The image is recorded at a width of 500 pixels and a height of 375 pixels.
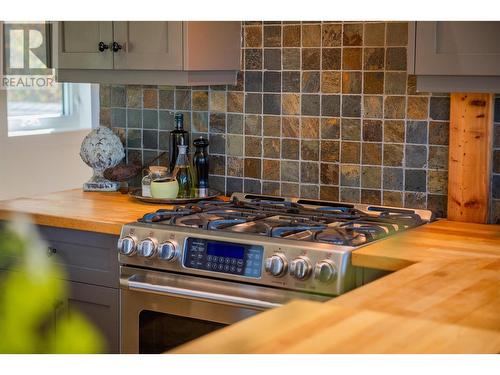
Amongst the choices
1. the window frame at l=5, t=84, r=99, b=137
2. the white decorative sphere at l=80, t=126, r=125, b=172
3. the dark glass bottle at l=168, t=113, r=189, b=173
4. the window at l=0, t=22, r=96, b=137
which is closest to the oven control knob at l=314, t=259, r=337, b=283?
the dark glass bottle at l=168, t=113, r=189, b=173

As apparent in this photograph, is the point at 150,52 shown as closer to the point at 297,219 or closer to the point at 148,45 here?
the point at 148,45

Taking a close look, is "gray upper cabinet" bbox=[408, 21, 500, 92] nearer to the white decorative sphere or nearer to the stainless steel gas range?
the stainless steel gas range

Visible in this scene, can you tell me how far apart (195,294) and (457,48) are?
115cm

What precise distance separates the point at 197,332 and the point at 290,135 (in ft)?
3.31

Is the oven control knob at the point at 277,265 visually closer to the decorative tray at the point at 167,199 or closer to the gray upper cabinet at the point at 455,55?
the gray upper cabinet at the point at 455,55

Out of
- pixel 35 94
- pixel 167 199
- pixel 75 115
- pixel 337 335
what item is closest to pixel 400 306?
pixel 337 335

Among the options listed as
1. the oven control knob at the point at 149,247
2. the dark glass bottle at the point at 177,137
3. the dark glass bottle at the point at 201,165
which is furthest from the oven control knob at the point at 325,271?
the dark glass bottle at the point at 177,137

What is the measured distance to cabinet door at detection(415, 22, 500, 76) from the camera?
8.59 ft

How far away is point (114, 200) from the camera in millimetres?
3584

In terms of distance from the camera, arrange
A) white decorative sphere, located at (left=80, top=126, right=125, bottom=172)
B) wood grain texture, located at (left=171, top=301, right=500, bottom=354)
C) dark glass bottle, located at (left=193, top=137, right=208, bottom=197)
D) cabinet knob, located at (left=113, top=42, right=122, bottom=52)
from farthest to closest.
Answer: white decorative sphere, located at (left=80, top=126, right=125, bottom=172) < dark glass bottle, located at (left=193, top=137, right=208, bottom=197) < cabinet knob, located at (left=113, top=42, right=122, bottom=52) < wood grain texture, located at (left=171, top=301, right=500, bottom=354)

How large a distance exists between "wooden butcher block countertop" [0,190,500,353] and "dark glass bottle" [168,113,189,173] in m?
0.46

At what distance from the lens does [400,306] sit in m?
1.88
